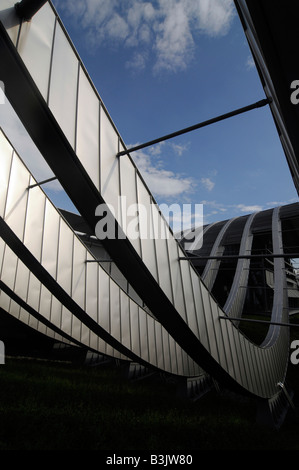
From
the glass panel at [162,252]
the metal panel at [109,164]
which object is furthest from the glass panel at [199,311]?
the metal panel at [109,164]

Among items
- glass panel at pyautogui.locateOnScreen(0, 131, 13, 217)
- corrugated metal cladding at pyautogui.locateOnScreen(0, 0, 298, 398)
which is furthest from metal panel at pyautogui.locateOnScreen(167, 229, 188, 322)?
glass panel at pyautogui.locateOnScreen(0, 131, 13, 217)

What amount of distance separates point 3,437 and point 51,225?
24.7 ft

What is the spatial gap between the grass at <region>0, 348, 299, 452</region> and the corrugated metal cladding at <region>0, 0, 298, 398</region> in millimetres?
1918

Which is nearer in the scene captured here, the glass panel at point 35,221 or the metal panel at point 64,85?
the metal panel at point 64,85

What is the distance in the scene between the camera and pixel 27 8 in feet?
13.8

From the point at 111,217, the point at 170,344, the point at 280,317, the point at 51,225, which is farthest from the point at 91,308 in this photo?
the point at 280,317

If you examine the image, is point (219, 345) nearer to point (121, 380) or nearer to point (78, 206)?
point (78, 206)

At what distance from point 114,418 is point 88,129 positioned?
11.0m

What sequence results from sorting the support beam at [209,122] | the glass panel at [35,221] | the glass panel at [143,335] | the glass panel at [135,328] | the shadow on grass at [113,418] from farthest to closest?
the glass panel at [143,335]
the glass panel at [135,328]
the glass panel at [35,221]
the shadow on grass at [113,418]
the support beam at [209,122]

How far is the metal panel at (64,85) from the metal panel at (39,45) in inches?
5.7

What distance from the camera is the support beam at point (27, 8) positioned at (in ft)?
13.7

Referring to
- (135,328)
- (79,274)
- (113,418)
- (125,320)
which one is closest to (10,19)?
(79,274)

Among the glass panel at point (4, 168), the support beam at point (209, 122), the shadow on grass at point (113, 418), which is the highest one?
the glass panel at point (4, 168)

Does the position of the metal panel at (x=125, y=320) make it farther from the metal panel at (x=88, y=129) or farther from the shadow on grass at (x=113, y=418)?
the metal panel at (x=88, y=129)
